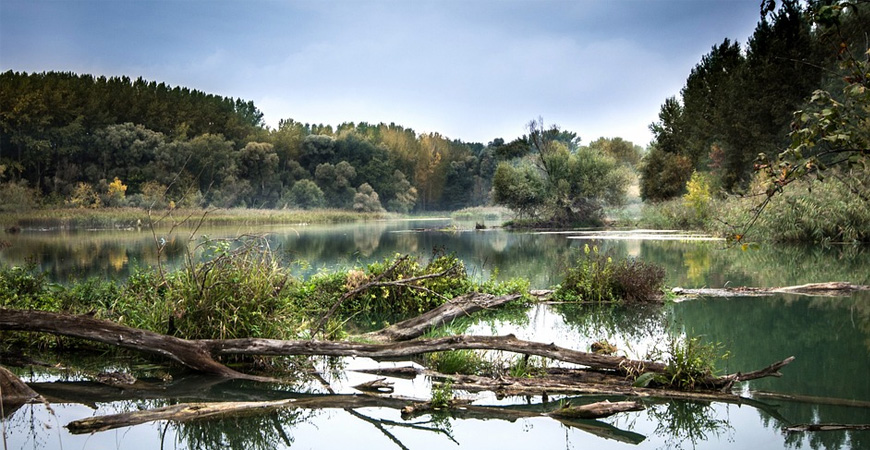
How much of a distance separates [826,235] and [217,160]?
1800 inches

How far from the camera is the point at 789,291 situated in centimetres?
1205

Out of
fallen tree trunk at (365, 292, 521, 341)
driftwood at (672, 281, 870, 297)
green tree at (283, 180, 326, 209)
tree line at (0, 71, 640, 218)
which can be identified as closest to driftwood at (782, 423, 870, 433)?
fallen tree trunk at (365, 292, 521, 341)

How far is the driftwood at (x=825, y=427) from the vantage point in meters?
4.54

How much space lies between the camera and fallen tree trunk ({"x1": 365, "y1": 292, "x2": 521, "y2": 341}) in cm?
809

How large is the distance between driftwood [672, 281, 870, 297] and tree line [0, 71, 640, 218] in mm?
21855

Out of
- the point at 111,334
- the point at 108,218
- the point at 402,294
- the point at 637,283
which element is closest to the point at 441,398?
the point at 111,334

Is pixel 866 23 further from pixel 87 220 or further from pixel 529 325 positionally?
pixel 87 220

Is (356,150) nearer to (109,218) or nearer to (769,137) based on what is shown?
(109,218)

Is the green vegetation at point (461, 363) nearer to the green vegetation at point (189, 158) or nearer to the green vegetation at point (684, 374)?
the green vegetation at point (684, 374)

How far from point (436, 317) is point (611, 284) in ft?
13.5

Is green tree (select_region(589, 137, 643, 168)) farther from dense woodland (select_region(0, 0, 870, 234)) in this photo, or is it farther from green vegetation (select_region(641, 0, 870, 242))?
green vegetation (select_region(641, 0, 870, 242))

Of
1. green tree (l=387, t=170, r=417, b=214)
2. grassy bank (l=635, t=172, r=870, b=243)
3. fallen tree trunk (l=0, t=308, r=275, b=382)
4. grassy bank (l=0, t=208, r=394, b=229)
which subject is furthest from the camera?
green tree (l=387, t=170, r=417, b=214)

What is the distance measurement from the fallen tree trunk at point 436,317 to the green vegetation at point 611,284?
4.84 feet

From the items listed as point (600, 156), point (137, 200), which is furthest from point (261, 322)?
point (137, 200)
